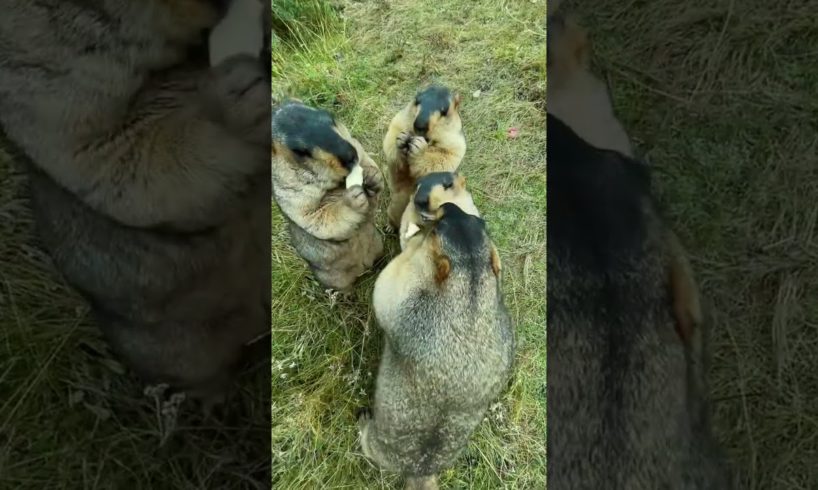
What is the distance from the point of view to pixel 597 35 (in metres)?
1.66

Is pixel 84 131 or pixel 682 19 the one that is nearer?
pixel 84 131

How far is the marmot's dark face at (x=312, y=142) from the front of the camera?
1535 mm

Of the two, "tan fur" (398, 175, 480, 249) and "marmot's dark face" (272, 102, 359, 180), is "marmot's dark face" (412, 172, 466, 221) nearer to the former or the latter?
"tan fur" (398, 175, 480, 249)

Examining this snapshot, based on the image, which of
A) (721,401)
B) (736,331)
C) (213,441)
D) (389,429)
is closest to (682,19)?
(736,331)

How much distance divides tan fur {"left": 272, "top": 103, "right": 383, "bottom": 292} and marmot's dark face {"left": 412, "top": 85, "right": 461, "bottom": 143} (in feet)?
0.52

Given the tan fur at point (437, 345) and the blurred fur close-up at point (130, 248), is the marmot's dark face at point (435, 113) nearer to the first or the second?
the tan fur at point (437, 345)

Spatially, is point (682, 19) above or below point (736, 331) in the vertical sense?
above

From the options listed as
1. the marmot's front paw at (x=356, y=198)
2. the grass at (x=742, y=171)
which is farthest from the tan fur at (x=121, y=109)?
the grass at (x=742, y=171)

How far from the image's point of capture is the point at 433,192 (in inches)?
60.6

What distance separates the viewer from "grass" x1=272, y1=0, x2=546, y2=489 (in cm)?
165

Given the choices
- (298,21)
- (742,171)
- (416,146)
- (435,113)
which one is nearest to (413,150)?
(416,146)

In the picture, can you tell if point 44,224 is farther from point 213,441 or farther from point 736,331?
point 736,331

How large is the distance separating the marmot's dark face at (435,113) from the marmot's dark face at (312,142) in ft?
0.59

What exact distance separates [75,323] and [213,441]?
1.44 feet
